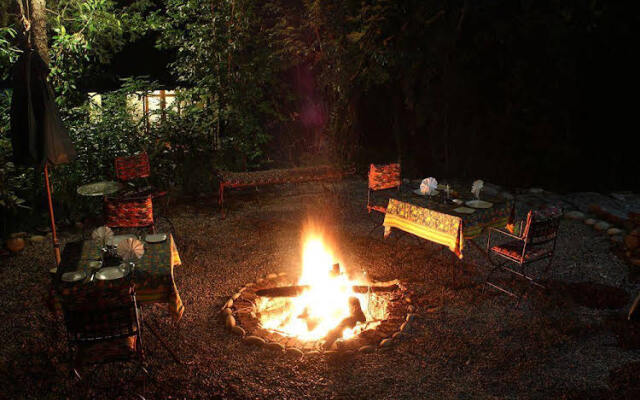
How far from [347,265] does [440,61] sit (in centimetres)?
662

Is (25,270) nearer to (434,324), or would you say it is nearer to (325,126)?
(434,324)

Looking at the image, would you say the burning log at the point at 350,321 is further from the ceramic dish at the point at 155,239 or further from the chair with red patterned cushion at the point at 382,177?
the chair with red patterned cushion at the point at 382,177

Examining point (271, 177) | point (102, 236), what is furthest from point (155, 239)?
point (271, 177)

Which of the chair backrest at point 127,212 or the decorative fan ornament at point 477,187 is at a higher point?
the decorative fan ornament at point 477,187

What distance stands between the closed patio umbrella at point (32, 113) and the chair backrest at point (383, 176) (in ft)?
14.8

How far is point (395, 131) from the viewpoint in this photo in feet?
39.2

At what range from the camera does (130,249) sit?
414 cm

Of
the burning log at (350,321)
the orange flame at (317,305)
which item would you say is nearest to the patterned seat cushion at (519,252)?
the orange flame at (317,305)

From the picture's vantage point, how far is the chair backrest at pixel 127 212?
6.06 meters

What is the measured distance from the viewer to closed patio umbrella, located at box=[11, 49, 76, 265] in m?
4.82

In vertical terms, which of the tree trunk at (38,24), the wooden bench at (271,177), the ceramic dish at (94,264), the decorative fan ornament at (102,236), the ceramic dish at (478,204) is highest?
the tree trunk at (38,24)

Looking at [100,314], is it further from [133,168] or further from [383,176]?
[383,176]

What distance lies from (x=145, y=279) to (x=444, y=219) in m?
3.29

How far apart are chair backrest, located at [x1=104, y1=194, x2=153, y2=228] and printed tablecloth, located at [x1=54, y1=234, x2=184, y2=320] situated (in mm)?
1660
